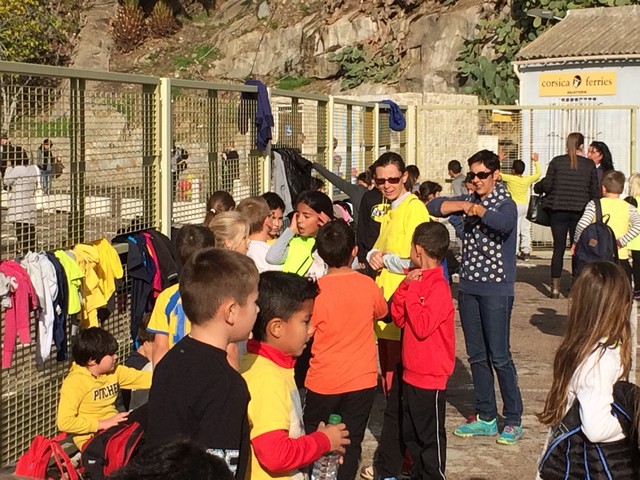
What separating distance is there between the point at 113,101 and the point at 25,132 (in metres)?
1.23

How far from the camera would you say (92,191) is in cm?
Result: 727

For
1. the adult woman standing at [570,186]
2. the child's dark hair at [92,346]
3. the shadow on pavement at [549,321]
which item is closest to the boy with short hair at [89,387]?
the child's dark hair at [92,346]

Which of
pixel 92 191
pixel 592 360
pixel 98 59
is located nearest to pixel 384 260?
pixel 92 191

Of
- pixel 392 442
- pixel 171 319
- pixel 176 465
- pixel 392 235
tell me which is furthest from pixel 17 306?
pixel 176 465

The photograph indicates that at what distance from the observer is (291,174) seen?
36.0 ft

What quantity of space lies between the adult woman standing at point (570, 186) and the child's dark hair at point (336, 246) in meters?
7.98

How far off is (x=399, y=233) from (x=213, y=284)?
3.86 m

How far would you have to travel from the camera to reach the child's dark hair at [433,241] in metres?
6.65

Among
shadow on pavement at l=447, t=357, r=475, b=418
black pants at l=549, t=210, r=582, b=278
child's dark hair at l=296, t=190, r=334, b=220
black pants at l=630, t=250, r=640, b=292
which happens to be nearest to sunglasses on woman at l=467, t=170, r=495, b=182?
child's dark hair at l=296, t=190, r=334, b=220

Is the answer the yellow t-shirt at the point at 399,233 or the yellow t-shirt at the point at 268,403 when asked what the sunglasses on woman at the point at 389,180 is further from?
the yellow t-shirt at the point at 268,403

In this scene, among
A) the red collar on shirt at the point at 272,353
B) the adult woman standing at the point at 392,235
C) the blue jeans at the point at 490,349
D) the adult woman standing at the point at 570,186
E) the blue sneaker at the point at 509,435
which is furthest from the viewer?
the adult woman standing at the point at 570,186

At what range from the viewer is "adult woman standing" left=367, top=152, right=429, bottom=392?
7445 mm

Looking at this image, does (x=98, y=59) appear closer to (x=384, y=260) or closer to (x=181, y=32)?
(x=181, y=32)

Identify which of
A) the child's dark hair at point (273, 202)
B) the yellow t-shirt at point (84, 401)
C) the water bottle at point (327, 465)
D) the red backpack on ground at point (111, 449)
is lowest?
the yellow t-shirt at point (84, 401)
